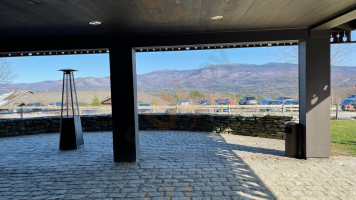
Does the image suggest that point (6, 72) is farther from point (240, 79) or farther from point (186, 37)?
point (186, 37)

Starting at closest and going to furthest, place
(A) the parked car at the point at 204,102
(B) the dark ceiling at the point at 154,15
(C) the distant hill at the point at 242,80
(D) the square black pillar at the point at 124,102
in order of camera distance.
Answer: (B) the dark ceiling at the point at 154,15 → (D) the square black pillar at the point at 124,102 → (A) the parked car at the point at 204,102 → (C) the distant hill at the point at 242,80

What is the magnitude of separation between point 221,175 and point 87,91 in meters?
29.6

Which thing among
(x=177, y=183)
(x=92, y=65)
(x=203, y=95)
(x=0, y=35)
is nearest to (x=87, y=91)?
(x=92, y=65)

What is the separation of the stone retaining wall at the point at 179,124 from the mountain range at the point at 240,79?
8.57m

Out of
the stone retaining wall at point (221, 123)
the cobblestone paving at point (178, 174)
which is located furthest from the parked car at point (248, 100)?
the cobblestone paving at point (178, 174)

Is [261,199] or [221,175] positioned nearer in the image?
[261,199]

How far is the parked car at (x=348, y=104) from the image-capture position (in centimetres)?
1486

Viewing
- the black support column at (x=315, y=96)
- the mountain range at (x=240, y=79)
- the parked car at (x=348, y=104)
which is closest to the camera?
the black support column at (x=315, y=96)

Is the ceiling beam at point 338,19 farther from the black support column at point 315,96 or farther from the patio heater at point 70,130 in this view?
the patio heater at point 70,130

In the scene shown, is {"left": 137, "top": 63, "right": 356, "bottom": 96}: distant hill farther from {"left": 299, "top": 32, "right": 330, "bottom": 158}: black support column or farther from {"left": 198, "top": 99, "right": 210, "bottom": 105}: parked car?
{"left": 299, "top": 32, "right": 330, "bottom": 158}: black support column

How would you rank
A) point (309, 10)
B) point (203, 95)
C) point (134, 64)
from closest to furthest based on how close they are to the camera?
point (309, 10)
point (134, 64)
point (203, 95)

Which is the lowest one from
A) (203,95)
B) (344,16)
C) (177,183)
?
(177,183)

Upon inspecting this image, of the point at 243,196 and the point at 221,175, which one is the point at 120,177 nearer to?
the point at 221,175

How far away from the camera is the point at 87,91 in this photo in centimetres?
3056
